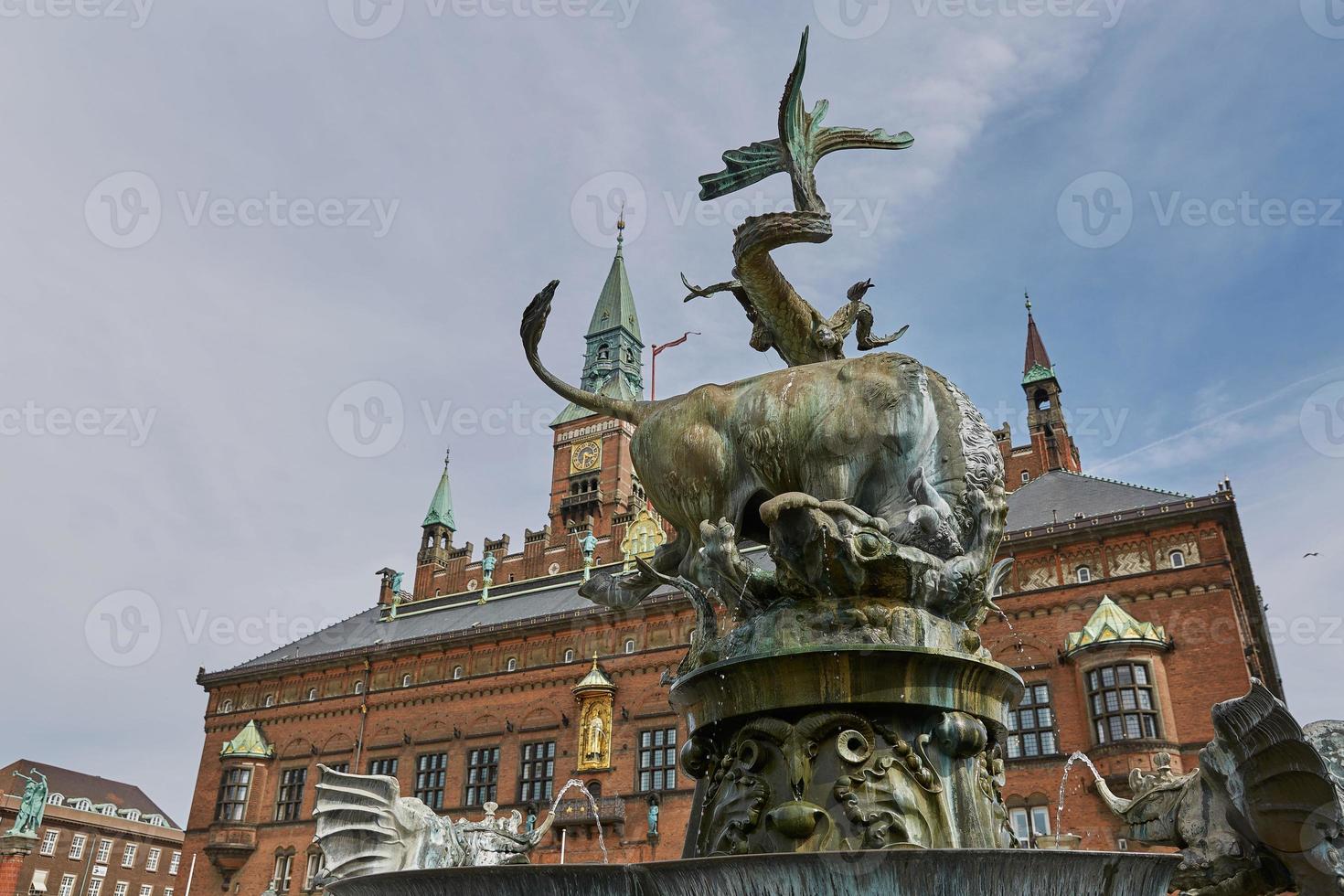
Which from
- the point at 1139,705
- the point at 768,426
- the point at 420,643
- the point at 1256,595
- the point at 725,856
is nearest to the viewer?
the point at 725,856

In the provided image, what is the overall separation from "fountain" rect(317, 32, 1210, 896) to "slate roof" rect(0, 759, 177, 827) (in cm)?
6824

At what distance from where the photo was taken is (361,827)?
9.27m

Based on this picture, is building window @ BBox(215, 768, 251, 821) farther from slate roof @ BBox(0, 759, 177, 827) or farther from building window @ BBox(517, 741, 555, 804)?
slate roof @ BBox(0, 759, 177, 827)

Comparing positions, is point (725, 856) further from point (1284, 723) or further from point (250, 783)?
point (250, 783)

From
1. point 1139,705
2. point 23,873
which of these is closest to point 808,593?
point 1139,705

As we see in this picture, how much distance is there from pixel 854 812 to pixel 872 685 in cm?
56

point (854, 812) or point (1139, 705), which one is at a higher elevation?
point (1139, 705)

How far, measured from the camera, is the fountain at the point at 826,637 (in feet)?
12.9

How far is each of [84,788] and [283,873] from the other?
37.6 metres

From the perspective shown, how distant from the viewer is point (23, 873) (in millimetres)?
55781

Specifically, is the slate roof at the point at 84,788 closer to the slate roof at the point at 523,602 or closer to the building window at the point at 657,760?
the slate roof at the point at 523,602

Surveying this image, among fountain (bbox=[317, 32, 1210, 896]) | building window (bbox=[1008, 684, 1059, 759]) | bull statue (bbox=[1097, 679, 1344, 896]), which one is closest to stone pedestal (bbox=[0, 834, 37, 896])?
building window (bbox=[1008, 684, 1059, 759])

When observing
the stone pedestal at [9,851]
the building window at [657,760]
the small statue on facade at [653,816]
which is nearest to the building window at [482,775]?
the building window at [657,760]

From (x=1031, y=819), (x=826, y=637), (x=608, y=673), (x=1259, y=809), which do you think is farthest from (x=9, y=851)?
(x=1259, y=809)
